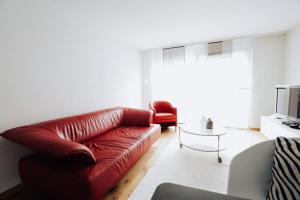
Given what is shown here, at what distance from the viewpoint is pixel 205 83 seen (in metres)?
3.90

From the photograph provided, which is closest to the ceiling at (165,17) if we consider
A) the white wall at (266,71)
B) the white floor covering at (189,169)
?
the white wall at (266,71)

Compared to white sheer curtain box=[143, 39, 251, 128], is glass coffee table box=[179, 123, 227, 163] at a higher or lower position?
lower

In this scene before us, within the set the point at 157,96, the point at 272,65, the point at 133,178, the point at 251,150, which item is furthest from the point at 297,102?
the point at 157,96

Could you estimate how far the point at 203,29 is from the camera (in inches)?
115

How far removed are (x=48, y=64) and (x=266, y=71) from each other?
4.45 metres

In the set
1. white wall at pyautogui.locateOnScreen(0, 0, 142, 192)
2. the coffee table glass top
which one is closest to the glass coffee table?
the coffee table glass top

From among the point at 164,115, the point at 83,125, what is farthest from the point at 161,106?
the point at 83,125

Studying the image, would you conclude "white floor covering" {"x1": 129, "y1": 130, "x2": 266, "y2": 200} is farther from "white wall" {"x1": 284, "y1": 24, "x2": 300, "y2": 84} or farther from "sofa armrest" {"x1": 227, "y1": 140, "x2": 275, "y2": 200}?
"white wall" {"x1": 284, "y1": 24, "x2": 300, "y2": 84}

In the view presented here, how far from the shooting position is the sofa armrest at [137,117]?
2734mm

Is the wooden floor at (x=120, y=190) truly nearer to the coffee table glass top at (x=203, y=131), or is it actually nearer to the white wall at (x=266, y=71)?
the coffee table glass top at (x=203, y=131)

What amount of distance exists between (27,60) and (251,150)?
2461mm

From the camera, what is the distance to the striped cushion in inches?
28.7

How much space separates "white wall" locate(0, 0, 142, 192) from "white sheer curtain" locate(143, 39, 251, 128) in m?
1.68

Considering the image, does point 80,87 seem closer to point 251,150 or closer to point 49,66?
point 49,66
